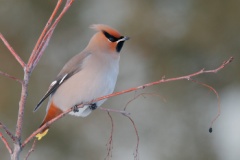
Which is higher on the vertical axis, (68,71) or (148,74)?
(68,71)

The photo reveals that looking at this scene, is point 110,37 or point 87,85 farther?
point 110,37

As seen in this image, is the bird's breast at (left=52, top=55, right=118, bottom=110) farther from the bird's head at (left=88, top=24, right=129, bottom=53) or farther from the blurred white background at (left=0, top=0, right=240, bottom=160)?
the blurred white background at (left=0, top=0, right=240, bottom=160)

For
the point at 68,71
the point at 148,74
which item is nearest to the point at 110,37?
the point at 68,71

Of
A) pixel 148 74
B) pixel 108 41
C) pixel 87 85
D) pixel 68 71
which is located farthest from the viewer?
pixel 148 74

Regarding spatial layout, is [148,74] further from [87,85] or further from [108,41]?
[87,85]

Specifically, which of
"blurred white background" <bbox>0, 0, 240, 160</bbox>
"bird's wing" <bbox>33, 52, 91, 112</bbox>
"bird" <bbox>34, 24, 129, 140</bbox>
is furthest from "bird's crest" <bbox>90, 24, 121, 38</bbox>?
"blurred white background" <bbox>0, 0, 240, 160</bbox>

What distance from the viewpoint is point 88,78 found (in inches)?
117

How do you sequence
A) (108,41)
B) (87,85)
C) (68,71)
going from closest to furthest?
(87,85) < (68,71) < (108,41)

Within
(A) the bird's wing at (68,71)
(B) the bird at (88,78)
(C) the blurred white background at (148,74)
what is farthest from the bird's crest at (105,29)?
(C) the blurred white background at (148,74)

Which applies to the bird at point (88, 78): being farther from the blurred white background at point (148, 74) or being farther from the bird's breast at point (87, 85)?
the blurred white background at point (148, 74)

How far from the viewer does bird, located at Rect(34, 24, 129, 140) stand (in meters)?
2.94

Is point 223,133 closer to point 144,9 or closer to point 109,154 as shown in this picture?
point 144,9

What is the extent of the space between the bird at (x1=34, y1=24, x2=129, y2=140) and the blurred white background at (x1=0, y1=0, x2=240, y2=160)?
8.73 feet

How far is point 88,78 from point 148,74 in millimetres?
3825
